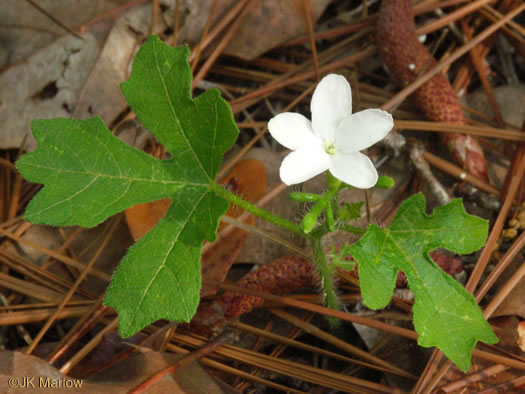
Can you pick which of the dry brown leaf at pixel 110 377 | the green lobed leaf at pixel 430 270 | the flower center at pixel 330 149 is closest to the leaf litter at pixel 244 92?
the dry brown leaf at pixel 110 377

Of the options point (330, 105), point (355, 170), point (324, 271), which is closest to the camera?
point (355, 170)

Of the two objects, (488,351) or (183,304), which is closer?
(183,304)

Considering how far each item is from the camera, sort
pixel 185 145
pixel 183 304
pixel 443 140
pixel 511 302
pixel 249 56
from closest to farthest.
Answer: pixel 183 304, pixel 185 145, pixel 511 302, pixel 443 140, pixel 249 56

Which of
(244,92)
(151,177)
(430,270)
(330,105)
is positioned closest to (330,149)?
(330,105)

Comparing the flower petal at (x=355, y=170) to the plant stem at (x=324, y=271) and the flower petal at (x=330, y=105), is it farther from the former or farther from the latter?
the plant stem at (x=324, y=271)

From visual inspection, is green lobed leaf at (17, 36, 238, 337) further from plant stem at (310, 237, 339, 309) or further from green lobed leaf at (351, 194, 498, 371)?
green lobed leaf at (351, 194, 498, 371)

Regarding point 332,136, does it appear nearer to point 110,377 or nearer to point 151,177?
point 151,177

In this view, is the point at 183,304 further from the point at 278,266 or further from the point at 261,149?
the point at 261,149

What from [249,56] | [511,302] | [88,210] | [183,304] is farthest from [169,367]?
[249,56]
